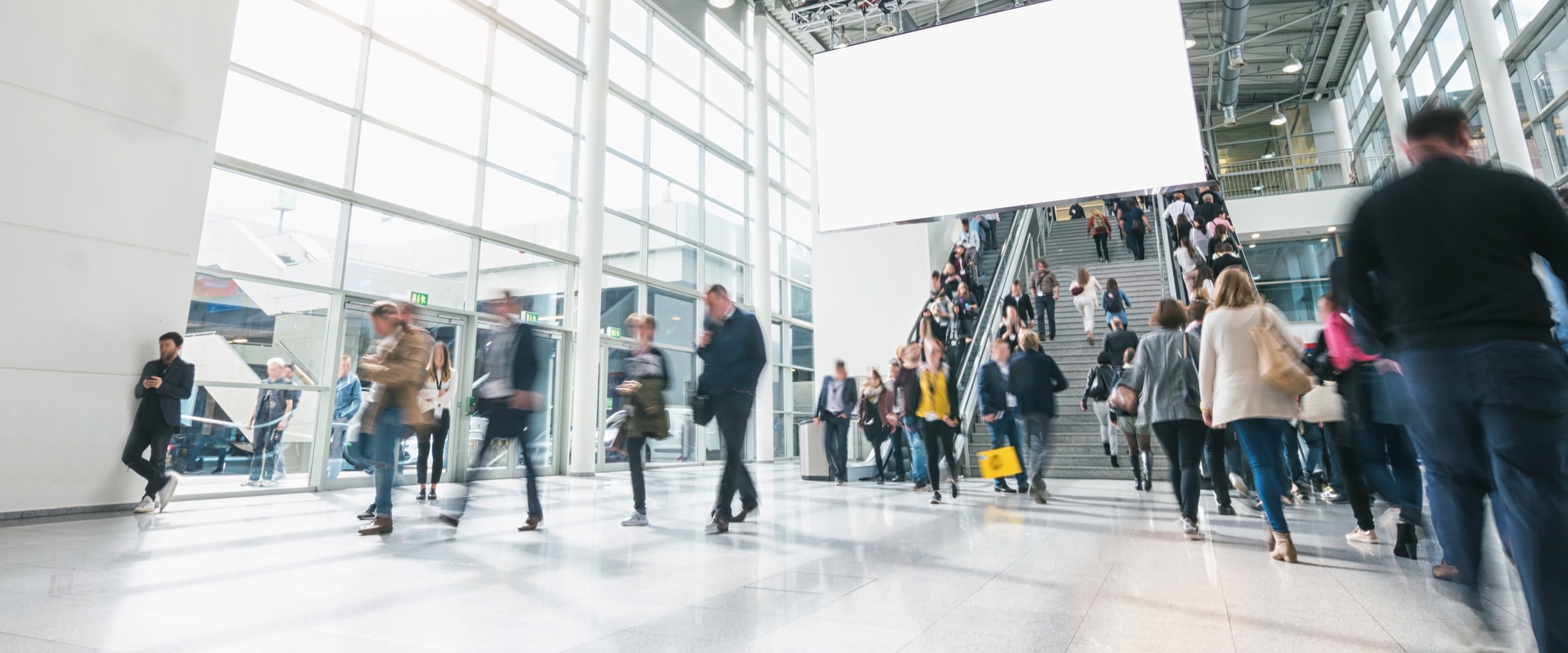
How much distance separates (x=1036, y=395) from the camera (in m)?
6.29

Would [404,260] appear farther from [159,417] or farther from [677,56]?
[677,56]

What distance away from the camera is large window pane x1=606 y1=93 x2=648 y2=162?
12953mm

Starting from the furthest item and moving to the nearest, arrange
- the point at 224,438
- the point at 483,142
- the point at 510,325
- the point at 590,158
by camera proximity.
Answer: the point at 590,158 < the point at 483,142 < the point at 224,438 < the point at 510,325

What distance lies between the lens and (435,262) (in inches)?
393

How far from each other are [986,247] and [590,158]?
840 centimetres

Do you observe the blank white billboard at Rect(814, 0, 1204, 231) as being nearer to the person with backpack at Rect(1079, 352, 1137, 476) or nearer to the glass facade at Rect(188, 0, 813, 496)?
the person with backpack at Rect(1079, 352, 1137, 476)

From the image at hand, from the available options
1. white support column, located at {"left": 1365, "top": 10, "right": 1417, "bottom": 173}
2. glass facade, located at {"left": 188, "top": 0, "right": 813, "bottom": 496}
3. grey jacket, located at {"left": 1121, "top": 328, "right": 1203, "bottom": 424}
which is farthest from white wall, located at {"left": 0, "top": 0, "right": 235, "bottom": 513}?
white support column, located at {"left": 1365, "top": 10, "right": 1417, "bottom": 173}

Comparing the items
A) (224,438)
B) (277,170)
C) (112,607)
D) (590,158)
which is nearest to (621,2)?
(590,158)

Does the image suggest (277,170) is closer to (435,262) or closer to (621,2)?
(435,262)

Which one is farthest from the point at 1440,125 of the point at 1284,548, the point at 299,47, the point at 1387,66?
the point at 1387,66

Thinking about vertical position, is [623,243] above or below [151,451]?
above

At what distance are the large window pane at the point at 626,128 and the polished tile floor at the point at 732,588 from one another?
8967 millimetres

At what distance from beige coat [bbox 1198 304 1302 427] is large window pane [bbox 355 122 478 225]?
9.10 metres

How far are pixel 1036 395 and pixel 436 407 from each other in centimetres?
516
